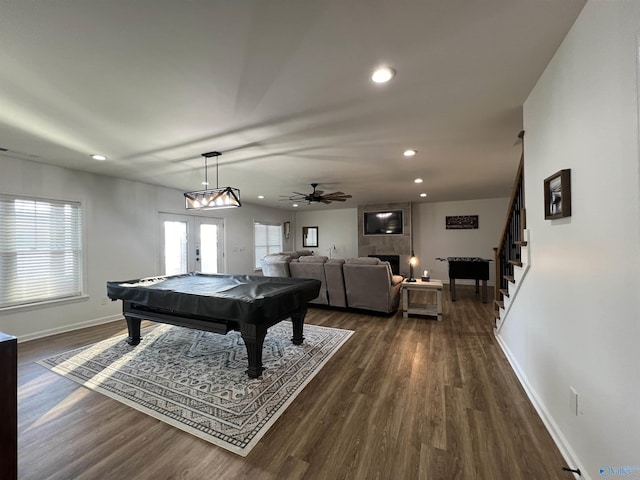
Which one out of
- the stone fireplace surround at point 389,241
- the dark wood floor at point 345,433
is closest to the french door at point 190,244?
the dark wood floor at point 345,433

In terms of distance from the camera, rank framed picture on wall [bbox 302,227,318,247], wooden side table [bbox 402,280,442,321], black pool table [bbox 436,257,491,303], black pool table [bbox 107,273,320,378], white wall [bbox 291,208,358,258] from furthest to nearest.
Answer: framed picture on wall [bbox 302,227,318,247] < white wall [bbox 291,208,358,258] < black pool table [bbox 436,257,491,303] < wooden side table [bbox 402,280,442,321] < black pool table [bbox 107,273,320,378]

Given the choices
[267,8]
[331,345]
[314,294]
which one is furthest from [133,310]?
[267,8]

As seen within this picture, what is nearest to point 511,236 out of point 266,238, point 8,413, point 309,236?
point 8,413

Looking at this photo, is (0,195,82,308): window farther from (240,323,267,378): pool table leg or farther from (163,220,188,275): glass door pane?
(240,323,267,378): pool table leg

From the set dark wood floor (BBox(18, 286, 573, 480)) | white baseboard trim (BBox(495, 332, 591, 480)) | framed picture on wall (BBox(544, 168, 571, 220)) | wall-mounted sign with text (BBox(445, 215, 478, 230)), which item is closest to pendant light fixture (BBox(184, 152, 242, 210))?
dark wood floor (BBox(18, 286, 573, 480))

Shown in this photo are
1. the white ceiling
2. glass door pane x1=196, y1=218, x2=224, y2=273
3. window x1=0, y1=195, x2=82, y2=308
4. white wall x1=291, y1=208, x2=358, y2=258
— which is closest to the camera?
the white ceiling

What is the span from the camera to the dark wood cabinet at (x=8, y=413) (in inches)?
46.3

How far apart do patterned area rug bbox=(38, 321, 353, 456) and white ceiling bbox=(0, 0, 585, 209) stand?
2451mm

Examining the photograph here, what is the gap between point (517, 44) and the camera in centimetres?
155

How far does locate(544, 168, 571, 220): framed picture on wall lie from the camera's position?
153 centimetres

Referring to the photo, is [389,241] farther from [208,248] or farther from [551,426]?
[551,426]

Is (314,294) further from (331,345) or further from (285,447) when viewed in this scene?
(285,447)

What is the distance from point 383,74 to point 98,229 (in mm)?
4877

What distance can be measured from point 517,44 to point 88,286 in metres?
5.89
